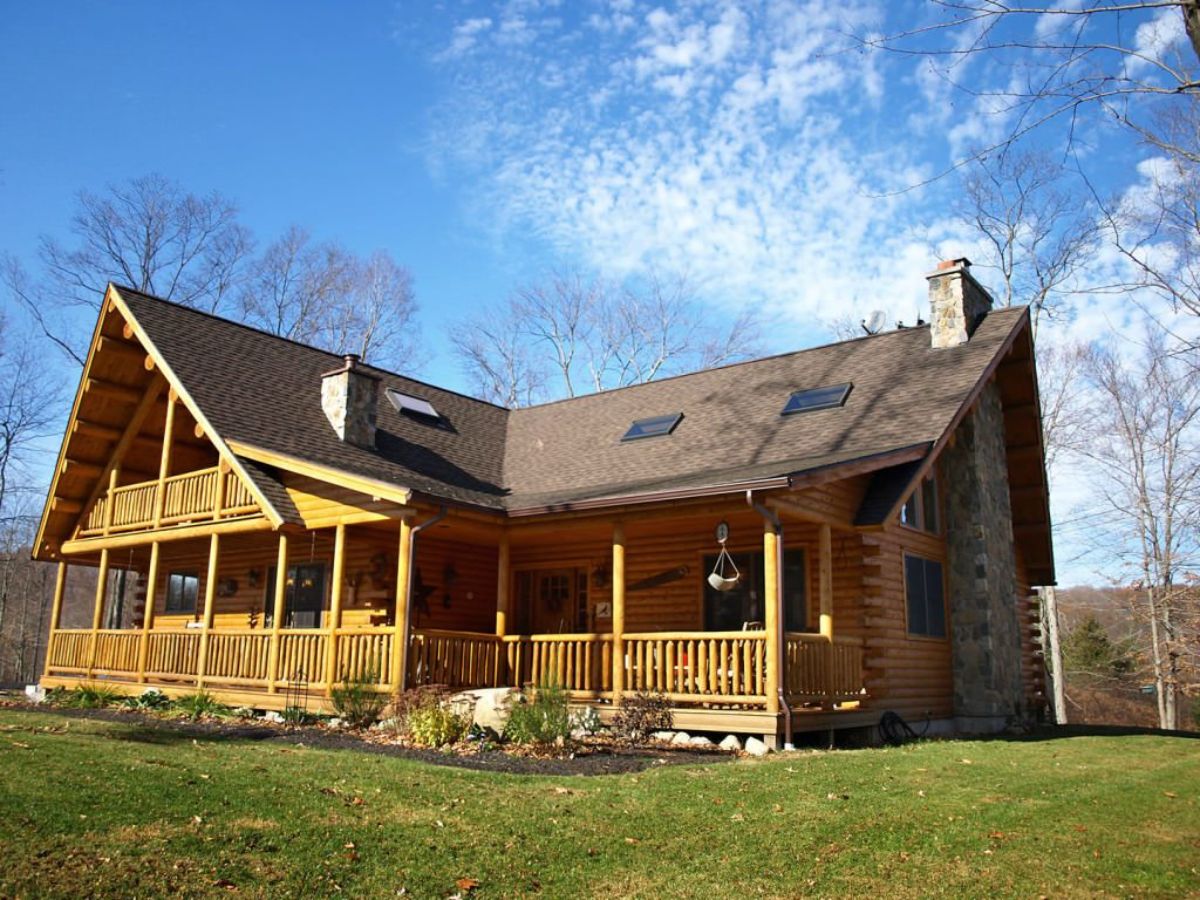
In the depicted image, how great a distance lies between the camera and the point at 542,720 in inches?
433

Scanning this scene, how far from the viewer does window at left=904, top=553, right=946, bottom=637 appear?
15680 mm

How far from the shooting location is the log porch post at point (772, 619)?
39.0 feet

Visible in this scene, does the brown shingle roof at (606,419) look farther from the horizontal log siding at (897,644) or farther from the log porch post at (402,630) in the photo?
the horizontal log siding at (897,644)

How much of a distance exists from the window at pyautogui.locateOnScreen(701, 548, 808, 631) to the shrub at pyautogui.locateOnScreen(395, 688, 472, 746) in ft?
16.1

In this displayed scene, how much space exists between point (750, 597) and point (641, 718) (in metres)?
3.73

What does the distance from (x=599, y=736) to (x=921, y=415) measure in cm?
685

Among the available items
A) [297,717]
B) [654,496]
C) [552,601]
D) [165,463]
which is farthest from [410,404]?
[654,496]

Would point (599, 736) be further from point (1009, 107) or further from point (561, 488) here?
point (1009, 107)

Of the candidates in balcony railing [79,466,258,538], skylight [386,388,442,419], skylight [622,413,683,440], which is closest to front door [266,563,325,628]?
balcony railing [79,466,258,538]

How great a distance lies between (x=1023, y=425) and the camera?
1931 cm

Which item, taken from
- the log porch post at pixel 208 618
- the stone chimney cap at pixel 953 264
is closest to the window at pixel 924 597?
the stone chimney cap at pixel 953 264

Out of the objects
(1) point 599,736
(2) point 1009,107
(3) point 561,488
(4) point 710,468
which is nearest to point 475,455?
(3) point 561,488

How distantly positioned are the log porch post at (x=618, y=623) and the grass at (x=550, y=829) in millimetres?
3530

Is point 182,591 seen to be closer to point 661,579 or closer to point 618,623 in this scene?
point 661,579
